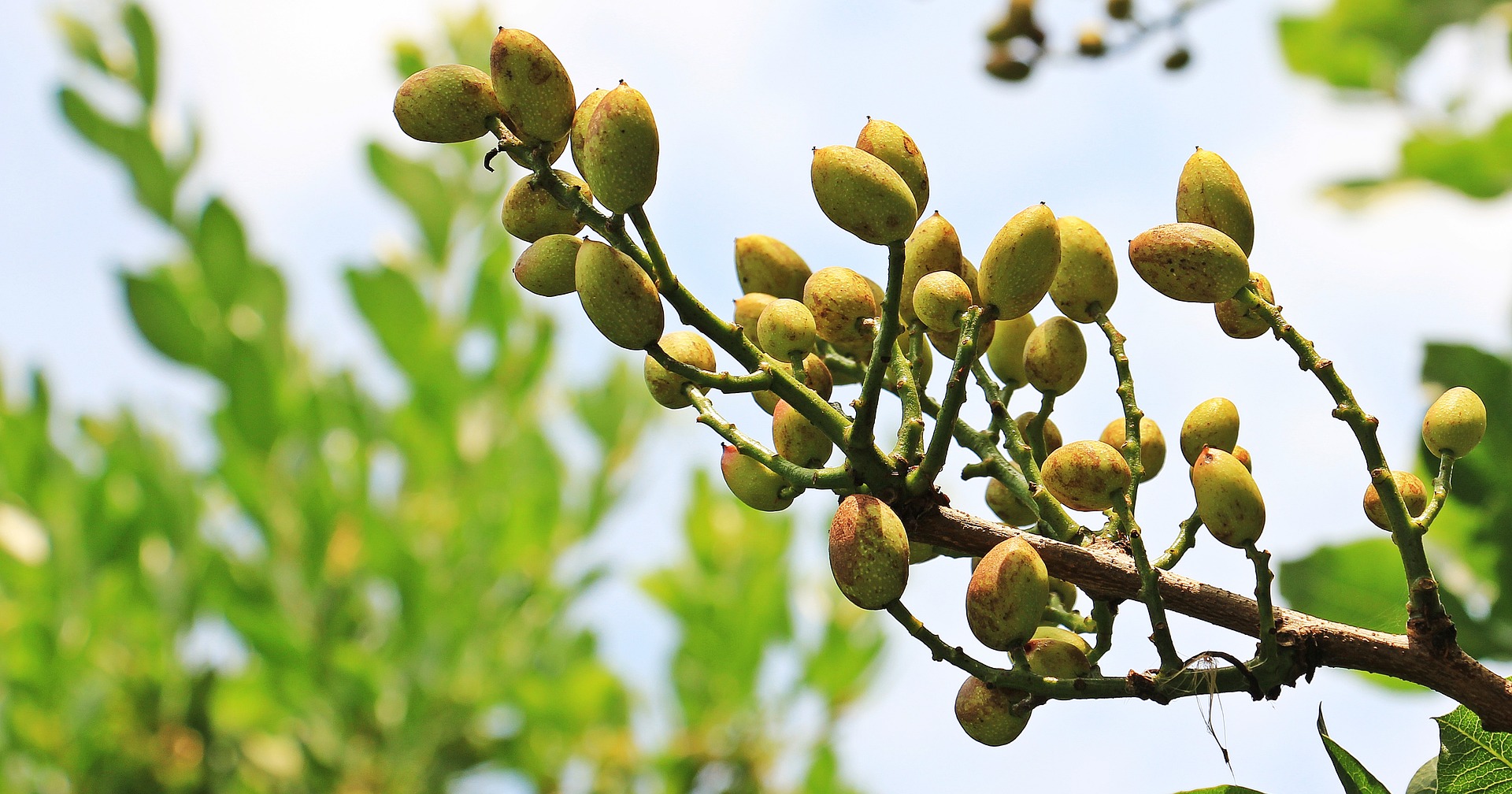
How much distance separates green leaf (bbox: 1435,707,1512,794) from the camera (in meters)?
1.01

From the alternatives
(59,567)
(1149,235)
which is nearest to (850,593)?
(1149,235)

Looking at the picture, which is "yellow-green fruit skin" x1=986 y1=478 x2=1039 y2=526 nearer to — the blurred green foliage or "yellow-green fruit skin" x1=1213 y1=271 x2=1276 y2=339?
"yellow-green fruit skin" x1=1213 y1=271 x2=1276 y2=339

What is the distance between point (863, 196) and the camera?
0.94 meters

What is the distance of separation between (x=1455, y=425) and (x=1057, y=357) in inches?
13.5

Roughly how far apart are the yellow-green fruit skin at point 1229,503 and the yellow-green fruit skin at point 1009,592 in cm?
14

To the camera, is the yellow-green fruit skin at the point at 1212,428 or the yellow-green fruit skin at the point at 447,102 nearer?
the yellow-green fruit skin at the point at 447,102

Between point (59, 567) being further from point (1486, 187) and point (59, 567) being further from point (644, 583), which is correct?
point (1486, 187)

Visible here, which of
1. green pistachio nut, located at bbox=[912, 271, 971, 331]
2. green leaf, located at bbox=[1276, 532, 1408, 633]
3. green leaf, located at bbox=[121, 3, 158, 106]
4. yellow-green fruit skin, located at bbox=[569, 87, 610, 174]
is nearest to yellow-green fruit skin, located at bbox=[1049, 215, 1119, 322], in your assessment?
green pistachio nut, located at bbox=[912, 271, 971, 331]

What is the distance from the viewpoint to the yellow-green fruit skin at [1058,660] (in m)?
0.96

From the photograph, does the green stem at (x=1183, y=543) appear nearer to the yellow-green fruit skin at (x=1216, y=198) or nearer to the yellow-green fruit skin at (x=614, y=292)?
the yellow-green fruit skin at (x=1216, y=198)

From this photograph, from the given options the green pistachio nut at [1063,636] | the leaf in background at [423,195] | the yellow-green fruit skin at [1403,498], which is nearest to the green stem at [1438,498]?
the yellow-green fruit skin at [1403,498]

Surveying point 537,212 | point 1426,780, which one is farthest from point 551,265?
point 1426,780

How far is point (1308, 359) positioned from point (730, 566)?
13.4 ft

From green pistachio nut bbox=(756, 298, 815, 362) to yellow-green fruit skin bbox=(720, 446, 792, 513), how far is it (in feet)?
0.32
